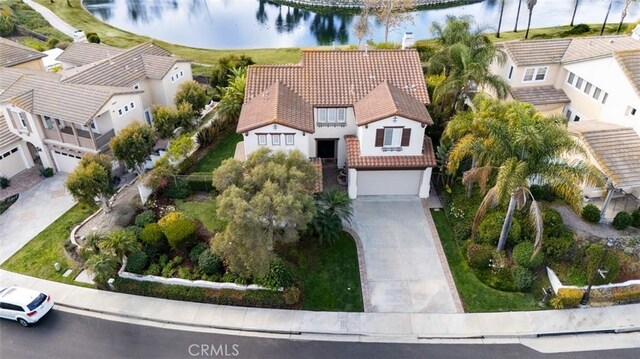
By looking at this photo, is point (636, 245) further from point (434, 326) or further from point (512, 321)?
point (434, 326)

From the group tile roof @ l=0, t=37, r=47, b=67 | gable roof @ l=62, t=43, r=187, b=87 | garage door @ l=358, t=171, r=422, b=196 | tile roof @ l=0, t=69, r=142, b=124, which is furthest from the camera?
tile roof @ l=0, t=37, r=47, b=67

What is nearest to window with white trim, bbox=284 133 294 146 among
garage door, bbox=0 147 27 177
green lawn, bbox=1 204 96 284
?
green lawn, bbox=1 204 96 284

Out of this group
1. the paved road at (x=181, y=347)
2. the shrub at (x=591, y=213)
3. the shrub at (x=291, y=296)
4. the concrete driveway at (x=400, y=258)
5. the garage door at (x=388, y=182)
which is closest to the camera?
the paved road at (x=181, y=347)

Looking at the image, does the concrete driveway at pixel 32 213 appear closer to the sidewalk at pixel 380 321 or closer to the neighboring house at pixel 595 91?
the sidewalk at pixel 380 321

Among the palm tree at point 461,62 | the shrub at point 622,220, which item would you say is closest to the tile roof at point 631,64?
the palm tree at point 461,62

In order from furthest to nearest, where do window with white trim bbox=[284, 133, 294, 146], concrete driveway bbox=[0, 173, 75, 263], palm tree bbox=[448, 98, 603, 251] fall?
window with white trim bbox=[284, 133, 294, 146]
concrete driveway bbox=[0, 173, 75, 263]
palm tree bbox=[448, 98, 603, 251]

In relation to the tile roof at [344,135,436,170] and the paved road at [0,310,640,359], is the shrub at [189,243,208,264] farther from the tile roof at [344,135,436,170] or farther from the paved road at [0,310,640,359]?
the tile roof at [344,135,436,170]
